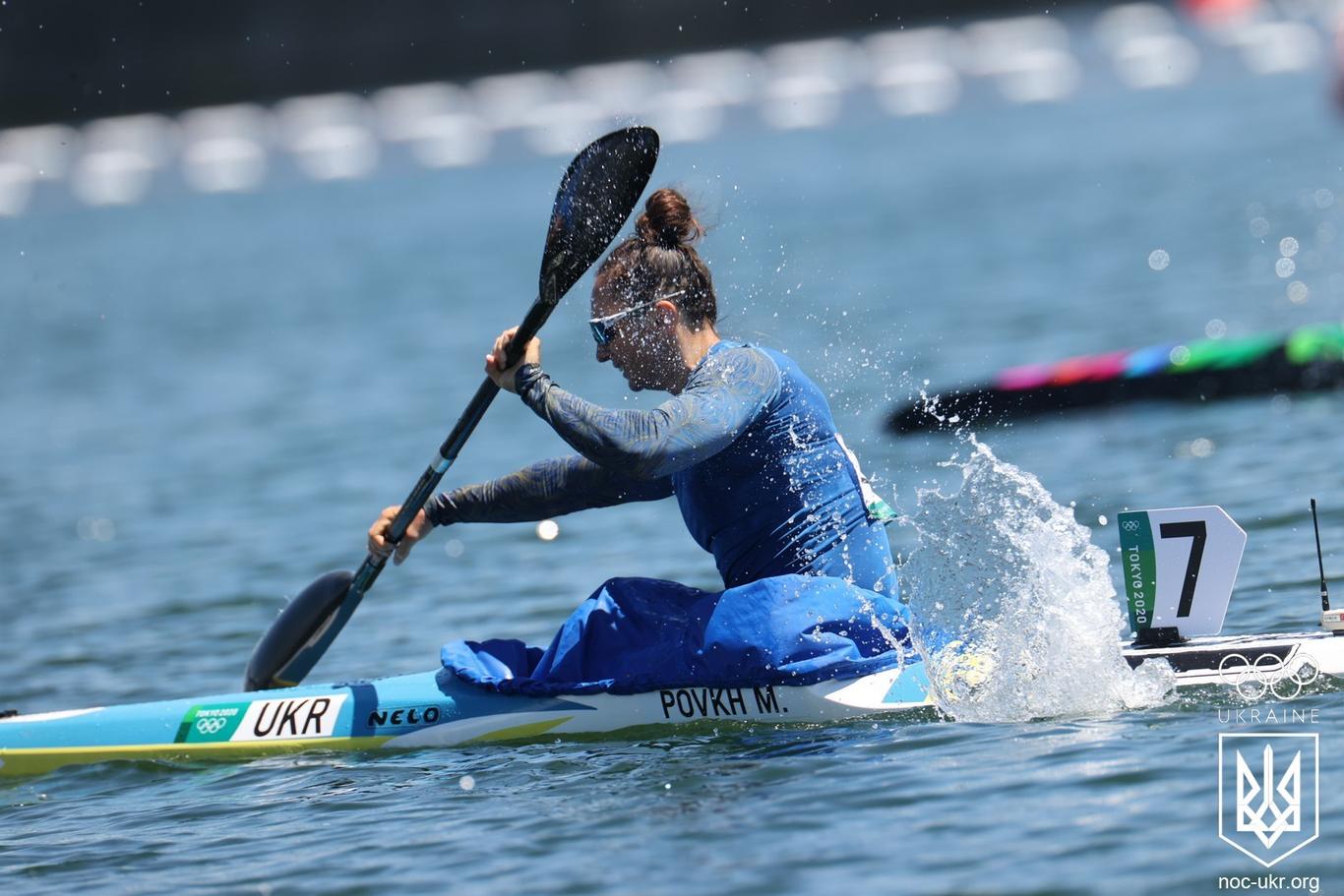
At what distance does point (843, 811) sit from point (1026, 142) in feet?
103

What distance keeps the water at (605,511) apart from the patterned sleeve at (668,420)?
1.75ft

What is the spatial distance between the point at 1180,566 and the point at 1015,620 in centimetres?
55

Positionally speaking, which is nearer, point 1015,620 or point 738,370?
point 738,370

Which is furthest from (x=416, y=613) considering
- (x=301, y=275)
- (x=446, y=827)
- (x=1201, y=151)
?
(x=1201, y=151)

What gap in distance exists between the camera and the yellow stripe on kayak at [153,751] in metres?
6.41

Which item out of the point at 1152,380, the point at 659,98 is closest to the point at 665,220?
the point at 1152,380

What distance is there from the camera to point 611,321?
19.1 ft

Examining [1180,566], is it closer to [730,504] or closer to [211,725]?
[730,504]

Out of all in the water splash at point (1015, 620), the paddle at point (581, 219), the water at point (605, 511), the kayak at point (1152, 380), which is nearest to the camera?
the water at point (605, 511)

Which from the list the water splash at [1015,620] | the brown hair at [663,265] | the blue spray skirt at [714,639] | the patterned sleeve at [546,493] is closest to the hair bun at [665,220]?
the brown hair at [663,265]

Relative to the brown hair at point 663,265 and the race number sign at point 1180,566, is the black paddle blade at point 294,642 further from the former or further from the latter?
the race number sign at point 1180,566

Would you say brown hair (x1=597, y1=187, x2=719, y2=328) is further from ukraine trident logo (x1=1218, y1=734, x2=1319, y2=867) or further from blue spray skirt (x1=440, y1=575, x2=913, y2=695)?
ukraine trident logo (x1=1218, y1=734, x2=1319, y2=867)

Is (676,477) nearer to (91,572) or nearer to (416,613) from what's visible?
(416,613)

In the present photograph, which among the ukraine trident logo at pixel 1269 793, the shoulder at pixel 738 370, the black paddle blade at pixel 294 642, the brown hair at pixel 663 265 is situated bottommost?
the ukraine trident logo at pixel 1269 793
